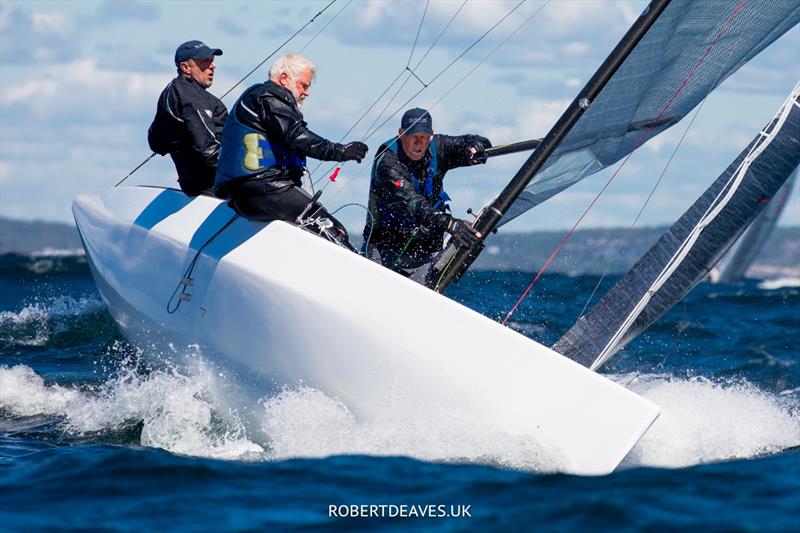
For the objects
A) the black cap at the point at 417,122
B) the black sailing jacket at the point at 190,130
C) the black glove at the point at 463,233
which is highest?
the black cap at the point at 417,122

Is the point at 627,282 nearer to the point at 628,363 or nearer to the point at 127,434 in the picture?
the point at 127,434

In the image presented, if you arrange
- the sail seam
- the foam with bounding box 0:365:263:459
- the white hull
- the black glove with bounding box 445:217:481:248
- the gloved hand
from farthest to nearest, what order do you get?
the gloved hand → the sail seam → the black glove with bounding box 445:217:481:248 → the foam with bounding box 0:365:263:459 → the white hull

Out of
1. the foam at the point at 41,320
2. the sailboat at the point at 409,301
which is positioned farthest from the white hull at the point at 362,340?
the foam at the point at 41,320

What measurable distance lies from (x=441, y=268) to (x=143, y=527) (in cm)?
192

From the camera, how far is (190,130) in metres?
5.46

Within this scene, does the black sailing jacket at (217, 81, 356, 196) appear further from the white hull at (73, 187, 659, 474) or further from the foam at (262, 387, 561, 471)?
the foam at (262, 387, 561, 471)

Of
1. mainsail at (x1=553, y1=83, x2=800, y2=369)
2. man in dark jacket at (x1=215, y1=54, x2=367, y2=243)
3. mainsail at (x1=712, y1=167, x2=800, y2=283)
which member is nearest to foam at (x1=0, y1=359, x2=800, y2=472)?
mainsail at (x1=553, y1=83, x2=800, y2=369)

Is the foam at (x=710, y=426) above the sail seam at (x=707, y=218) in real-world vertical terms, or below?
below

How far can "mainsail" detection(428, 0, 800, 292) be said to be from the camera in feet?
16.2

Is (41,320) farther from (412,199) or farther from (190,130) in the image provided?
(412,199)

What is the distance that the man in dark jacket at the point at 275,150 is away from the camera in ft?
15.5

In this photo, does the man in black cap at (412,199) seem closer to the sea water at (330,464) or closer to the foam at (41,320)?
the sea water at (330,464)

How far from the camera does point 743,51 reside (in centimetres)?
558

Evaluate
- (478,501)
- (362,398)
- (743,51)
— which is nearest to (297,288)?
(362,398)
